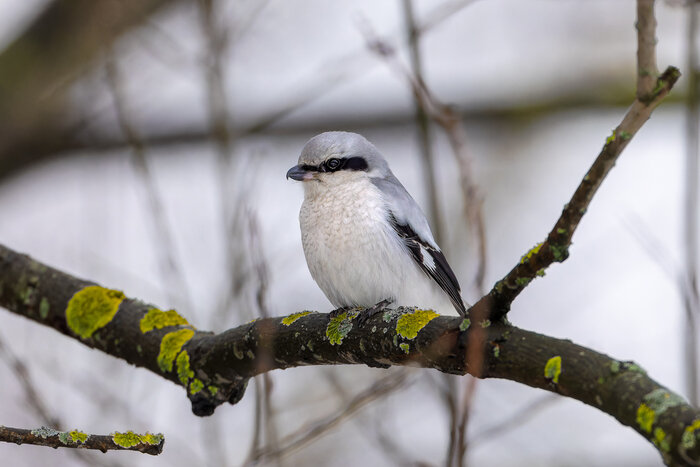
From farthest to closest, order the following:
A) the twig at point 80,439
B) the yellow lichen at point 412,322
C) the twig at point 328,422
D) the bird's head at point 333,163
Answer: the bird's head at point 333,163, the twig at point 328,422, the yellow lichen at point 412,322, the twig at point 80,439

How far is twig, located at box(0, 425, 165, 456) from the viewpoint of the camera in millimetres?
1878

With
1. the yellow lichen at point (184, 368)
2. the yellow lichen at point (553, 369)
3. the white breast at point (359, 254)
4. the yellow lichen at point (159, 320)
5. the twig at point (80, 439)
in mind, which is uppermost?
the white breast at point (359, 254)

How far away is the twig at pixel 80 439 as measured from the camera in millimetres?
1878

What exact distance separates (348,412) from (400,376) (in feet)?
1.20

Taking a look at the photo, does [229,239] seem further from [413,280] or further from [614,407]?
[614,407]

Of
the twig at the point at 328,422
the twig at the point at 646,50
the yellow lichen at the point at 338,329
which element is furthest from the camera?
the yellow lichen at the point at 338,329

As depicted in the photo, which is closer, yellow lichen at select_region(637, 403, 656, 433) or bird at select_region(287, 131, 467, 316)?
yellow lichen at select_region(637, 403, 656, 433)

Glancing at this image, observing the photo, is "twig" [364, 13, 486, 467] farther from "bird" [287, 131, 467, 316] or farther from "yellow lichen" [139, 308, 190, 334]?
"yellow lichen" [139, 308, 190, 334]

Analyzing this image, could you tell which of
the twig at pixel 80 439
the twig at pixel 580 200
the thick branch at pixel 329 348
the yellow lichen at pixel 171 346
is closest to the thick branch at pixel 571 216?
the twig at pixel 580 200

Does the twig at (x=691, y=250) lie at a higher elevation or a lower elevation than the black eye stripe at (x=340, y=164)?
lower

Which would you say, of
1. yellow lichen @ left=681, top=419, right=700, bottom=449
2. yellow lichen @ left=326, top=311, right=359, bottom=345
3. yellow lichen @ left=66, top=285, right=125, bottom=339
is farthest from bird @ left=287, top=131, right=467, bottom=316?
yellow lichen @ left=681, top=419, right=700, bottom=449

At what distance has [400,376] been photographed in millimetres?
3012

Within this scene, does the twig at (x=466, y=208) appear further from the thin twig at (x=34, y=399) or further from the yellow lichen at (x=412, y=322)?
the thin twig at (x=34, y=399)

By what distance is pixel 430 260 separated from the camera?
3.80 metres
